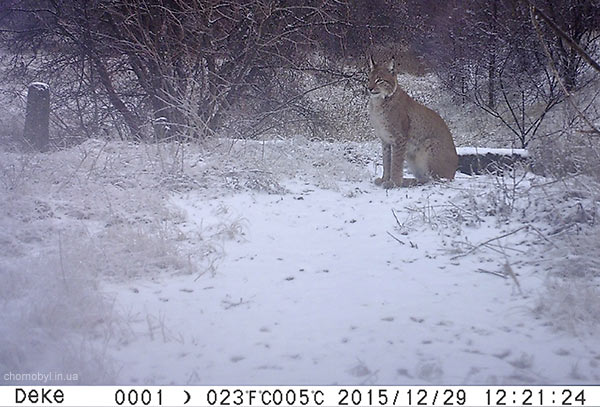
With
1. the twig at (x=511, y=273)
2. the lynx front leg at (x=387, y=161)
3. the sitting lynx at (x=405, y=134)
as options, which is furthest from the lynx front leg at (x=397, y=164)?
the twig at (x=511, y=273)

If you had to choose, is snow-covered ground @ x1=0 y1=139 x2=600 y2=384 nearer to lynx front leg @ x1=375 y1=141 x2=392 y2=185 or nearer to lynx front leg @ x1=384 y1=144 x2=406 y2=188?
lynx front leg @ x1=384 y1=144 x2=406 y2=188

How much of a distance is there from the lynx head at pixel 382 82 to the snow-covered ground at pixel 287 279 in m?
1.36

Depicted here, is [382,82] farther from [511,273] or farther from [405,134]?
[511,273]

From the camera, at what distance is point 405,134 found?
7.02 m

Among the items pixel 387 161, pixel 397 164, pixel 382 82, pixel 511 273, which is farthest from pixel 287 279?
pixel 382 82

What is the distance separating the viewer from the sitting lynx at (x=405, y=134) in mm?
6969

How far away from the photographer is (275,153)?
25.1ft

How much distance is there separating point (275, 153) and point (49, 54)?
19.7ft

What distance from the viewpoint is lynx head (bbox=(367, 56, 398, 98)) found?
701cm

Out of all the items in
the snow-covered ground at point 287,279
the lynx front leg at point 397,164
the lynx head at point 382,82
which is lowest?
the snow-covered ground at point 287,279

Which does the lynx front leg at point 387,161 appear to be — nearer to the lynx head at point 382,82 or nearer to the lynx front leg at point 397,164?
the lynx front leg at point 397,164

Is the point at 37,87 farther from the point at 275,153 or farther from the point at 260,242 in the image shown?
the point at 260,242

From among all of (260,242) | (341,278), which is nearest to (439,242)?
(341,278)

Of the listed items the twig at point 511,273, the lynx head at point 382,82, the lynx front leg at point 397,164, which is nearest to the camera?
the twig at point 511,273
